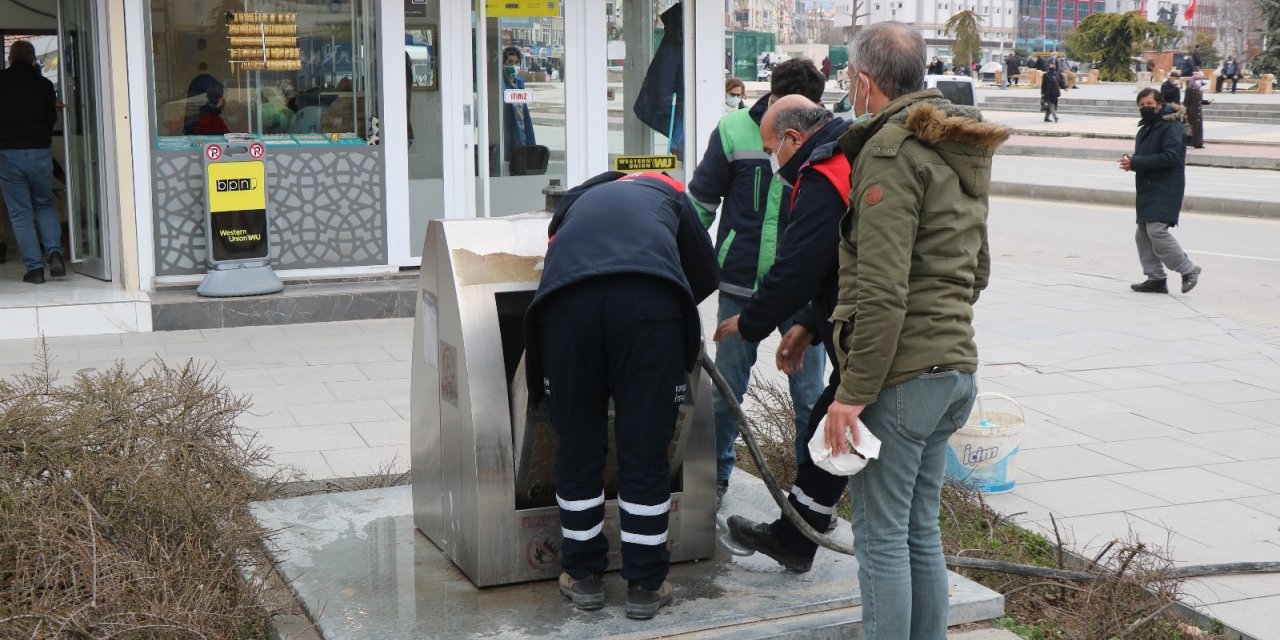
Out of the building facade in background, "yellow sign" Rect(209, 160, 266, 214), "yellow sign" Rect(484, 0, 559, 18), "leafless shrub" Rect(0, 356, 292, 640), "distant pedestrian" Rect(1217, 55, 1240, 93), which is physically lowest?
"leafless shrub" Rect(0, 356, 292, 640)

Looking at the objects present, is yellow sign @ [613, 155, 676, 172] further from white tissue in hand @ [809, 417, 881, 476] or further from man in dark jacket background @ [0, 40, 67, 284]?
white tissue in hand @ [809, 417, 881, 476]

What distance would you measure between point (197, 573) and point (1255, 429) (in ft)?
18.4

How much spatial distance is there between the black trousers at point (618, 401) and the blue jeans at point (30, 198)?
7.25m

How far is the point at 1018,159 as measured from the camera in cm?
2669

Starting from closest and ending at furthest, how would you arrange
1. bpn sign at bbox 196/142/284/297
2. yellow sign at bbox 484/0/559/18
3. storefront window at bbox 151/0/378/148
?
bpn sign at bbox 196/142/284/297 < storefront window at bbox 151/0/378/148 < yellow sign at bbox 484/0/559/18

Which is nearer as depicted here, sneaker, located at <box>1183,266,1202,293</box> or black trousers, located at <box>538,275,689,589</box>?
black trousers, located at <box>538,275,689,589</box>

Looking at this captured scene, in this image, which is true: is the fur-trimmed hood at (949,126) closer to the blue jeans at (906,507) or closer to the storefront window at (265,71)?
the blue jeans at (906,507)

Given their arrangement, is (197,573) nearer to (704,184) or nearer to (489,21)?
(704,184)

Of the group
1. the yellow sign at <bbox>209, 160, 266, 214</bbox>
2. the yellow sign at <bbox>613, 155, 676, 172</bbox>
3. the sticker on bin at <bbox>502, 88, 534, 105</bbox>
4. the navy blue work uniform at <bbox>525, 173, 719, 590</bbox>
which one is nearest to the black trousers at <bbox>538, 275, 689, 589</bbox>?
the navy blue work uniform at <bbox>525, 173, 719, 590</bbox>

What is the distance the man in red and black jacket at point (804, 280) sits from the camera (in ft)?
Result: 12.5

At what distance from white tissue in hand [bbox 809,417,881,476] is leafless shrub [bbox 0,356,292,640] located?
1695 mm

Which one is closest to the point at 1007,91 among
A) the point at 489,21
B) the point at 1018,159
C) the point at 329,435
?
the point at 1018,159

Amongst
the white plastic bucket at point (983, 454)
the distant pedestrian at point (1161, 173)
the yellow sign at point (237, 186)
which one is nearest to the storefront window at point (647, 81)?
the yellow sign at point (237, 186)

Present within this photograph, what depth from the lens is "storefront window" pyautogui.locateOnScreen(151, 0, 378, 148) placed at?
9438 millimetres
